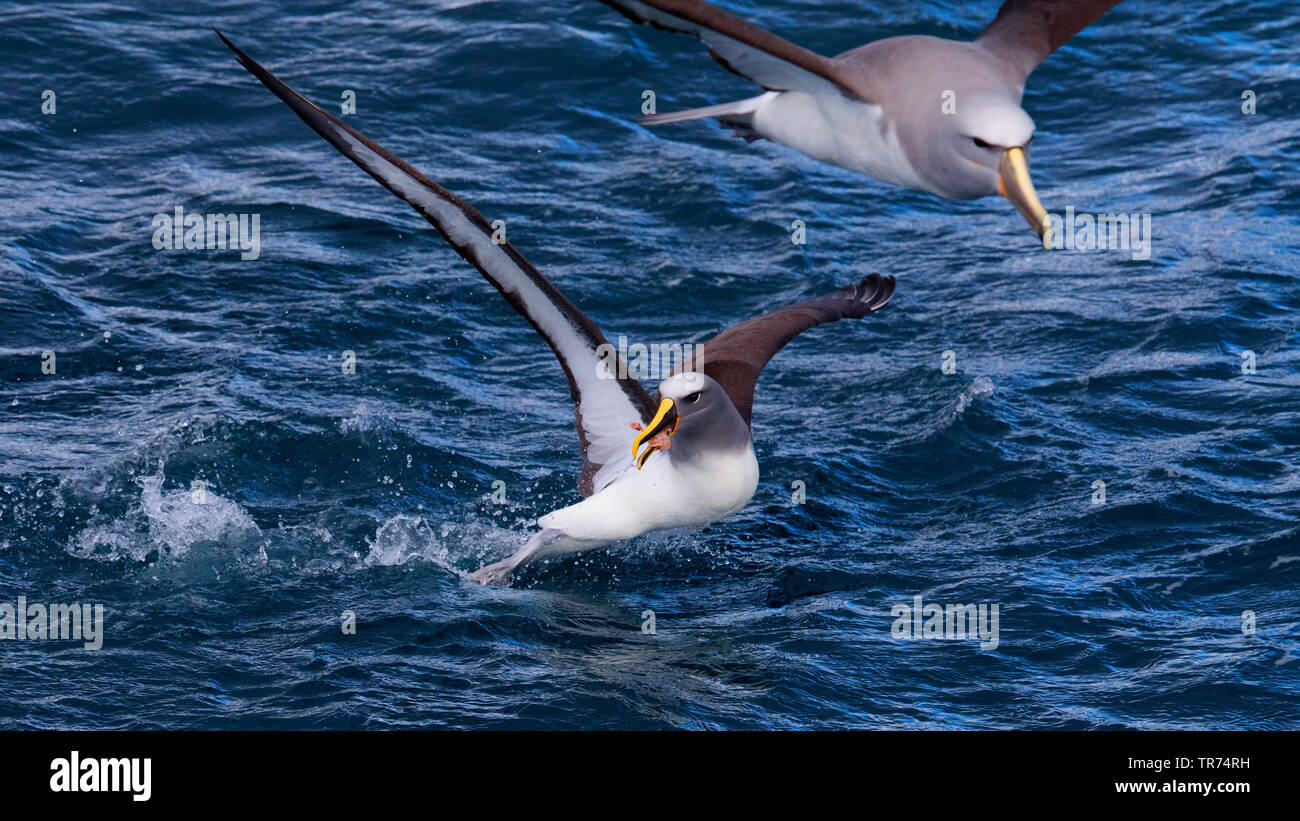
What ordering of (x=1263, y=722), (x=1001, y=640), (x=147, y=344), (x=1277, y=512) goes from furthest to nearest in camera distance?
(x=147, y=344) → (x=1277, y=512) → (x=1001, y=640) → (x=1263, y=722)

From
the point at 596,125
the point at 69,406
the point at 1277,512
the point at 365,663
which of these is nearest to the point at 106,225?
the point at 69,406

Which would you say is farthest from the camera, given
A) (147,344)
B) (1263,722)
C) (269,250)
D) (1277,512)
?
(269,250)

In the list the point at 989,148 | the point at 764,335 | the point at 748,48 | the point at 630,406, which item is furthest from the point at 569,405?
the point at 989,148

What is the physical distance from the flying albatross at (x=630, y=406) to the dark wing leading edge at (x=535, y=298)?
0.4 inches

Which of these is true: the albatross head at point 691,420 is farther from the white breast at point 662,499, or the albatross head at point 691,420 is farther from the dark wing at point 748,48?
the dark wing at point 748,48

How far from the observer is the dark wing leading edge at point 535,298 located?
8594mm

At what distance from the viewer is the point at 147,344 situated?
1566cm

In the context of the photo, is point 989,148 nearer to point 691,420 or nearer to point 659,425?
point 659,425

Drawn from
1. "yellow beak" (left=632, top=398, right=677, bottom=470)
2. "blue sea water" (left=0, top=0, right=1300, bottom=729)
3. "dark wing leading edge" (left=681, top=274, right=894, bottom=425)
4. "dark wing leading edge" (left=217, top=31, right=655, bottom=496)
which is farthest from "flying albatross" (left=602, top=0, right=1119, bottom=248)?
"blue sea water" (left=0, top=0, right=1300, bottom=729)

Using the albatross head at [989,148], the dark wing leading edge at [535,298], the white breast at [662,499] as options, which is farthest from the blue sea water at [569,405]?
the albatross head at [989,148]

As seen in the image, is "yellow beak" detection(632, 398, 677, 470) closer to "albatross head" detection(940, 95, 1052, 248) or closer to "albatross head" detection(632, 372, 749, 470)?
"albatross head" detection(632, 372, 749, 470)

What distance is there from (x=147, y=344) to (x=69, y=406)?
130 cm
